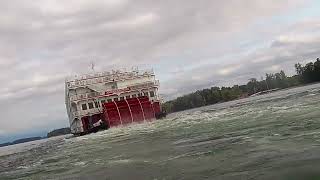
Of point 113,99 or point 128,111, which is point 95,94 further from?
point 128,111

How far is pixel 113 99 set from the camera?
56.9m

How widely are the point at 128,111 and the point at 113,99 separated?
529 centimetres

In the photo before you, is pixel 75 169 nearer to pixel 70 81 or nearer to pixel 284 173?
pixel 284 173

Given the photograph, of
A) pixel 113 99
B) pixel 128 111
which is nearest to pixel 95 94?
pixel 113 99

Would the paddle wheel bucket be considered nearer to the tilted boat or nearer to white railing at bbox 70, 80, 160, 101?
the tilted boat

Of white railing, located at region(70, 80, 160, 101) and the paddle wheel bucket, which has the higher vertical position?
white railing, located at region(70, 80, 160, 101)

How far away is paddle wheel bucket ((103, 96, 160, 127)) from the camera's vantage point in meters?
51.1

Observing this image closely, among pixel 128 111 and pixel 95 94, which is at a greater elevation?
pixel 95 94

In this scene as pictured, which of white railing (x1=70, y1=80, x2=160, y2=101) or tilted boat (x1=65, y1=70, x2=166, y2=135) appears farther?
white railing (x1=70, y1=80, x2=160, y2=101)

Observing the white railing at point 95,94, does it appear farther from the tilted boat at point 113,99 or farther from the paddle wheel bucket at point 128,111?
the paddle wheel bucket at point 128,111

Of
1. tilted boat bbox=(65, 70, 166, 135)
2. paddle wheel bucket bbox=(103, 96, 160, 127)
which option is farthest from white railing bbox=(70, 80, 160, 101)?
paddle wheel bucket bbox=(103, 96, 160, 127)

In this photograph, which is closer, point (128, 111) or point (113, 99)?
point (128, 111)

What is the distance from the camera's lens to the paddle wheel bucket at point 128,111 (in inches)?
2013

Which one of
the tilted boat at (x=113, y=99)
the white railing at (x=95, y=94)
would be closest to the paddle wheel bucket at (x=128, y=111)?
the tilted boat at (x=113, y=99)
